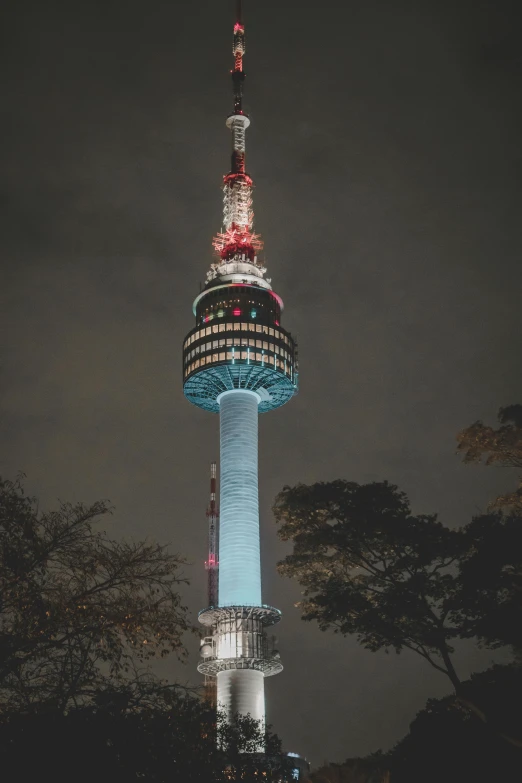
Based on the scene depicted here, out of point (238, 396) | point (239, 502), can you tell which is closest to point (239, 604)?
point (239, 502)

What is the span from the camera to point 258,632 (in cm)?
10738

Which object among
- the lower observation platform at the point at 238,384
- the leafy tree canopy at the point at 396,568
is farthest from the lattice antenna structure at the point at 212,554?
the leafy tree canopy at the point at 396,568

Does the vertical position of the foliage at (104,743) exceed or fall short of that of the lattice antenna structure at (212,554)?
it falls short

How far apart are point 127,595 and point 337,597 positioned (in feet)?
79.6

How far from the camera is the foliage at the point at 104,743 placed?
17688 millimetres

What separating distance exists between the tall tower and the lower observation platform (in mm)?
151

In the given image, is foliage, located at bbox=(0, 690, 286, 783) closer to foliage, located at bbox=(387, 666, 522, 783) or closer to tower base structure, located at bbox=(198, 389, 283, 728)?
foliage, located at bbox=(387, 666, 522, 783)

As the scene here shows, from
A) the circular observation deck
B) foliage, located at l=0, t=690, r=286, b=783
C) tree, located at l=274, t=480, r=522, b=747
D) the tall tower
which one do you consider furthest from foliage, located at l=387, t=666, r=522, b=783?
the circular observation deck

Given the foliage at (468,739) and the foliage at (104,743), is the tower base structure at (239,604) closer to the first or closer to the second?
the foliage at (468,739)

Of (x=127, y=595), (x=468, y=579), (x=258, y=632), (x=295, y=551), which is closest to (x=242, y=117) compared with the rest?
(x=258, y=632)

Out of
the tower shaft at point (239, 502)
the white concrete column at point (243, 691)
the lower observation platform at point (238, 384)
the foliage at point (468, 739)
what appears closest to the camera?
the foliage at point (468, 739)

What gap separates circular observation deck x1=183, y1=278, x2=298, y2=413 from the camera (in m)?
118

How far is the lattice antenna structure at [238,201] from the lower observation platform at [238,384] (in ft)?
60.5

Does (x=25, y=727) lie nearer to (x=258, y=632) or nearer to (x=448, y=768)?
(x=448, y=768)
